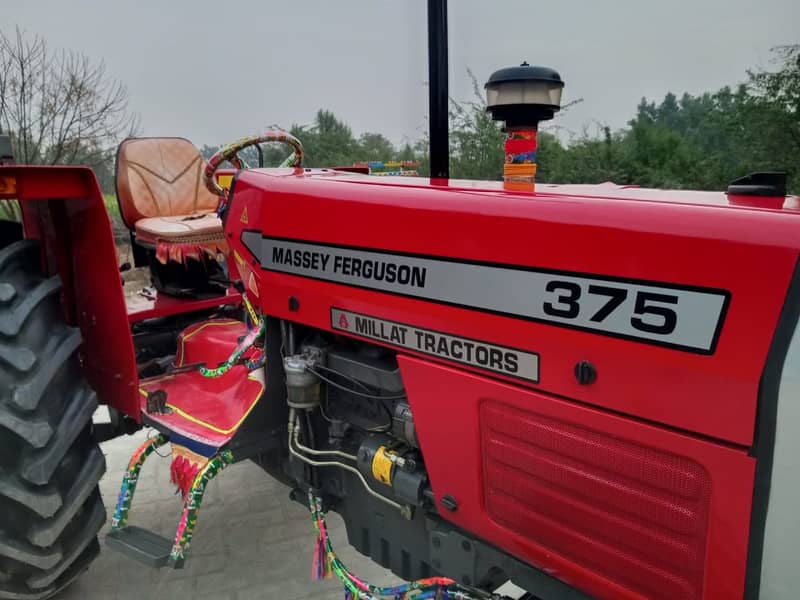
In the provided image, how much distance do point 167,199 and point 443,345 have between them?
8.00 ft

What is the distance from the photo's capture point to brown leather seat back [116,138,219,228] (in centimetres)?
316

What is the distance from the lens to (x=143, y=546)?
74.0 inches

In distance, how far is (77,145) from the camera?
812cm

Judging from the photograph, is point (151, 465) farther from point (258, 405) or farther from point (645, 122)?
point (645, 122)

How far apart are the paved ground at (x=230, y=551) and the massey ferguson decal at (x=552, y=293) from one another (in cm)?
131

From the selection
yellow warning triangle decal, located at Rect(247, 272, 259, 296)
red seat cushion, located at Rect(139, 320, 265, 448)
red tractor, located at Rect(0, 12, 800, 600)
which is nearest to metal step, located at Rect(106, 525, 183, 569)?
red tractor, located at Rect(0, 12, 800, 600)

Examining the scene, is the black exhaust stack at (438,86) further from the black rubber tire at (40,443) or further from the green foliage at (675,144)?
the green foliage at (675,144)

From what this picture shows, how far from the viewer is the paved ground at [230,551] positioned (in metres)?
2.24

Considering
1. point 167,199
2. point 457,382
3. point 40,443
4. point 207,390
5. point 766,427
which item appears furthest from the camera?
point 167,199

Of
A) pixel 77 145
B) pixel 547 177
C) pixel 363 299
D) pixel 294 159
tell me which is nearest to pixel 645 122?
pixel 547 177

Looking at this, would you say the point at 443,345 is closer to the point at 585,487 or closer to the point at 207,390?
the point at 585,487

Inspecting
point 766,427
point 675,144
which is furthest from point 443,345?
point 675,144

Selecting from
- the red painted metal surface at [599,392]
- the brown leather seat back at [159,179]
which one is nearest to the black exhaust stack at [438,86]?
the red painted metal surface at [599,392]

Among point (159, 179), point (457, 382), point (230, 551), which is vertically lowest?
point (230, 551)
